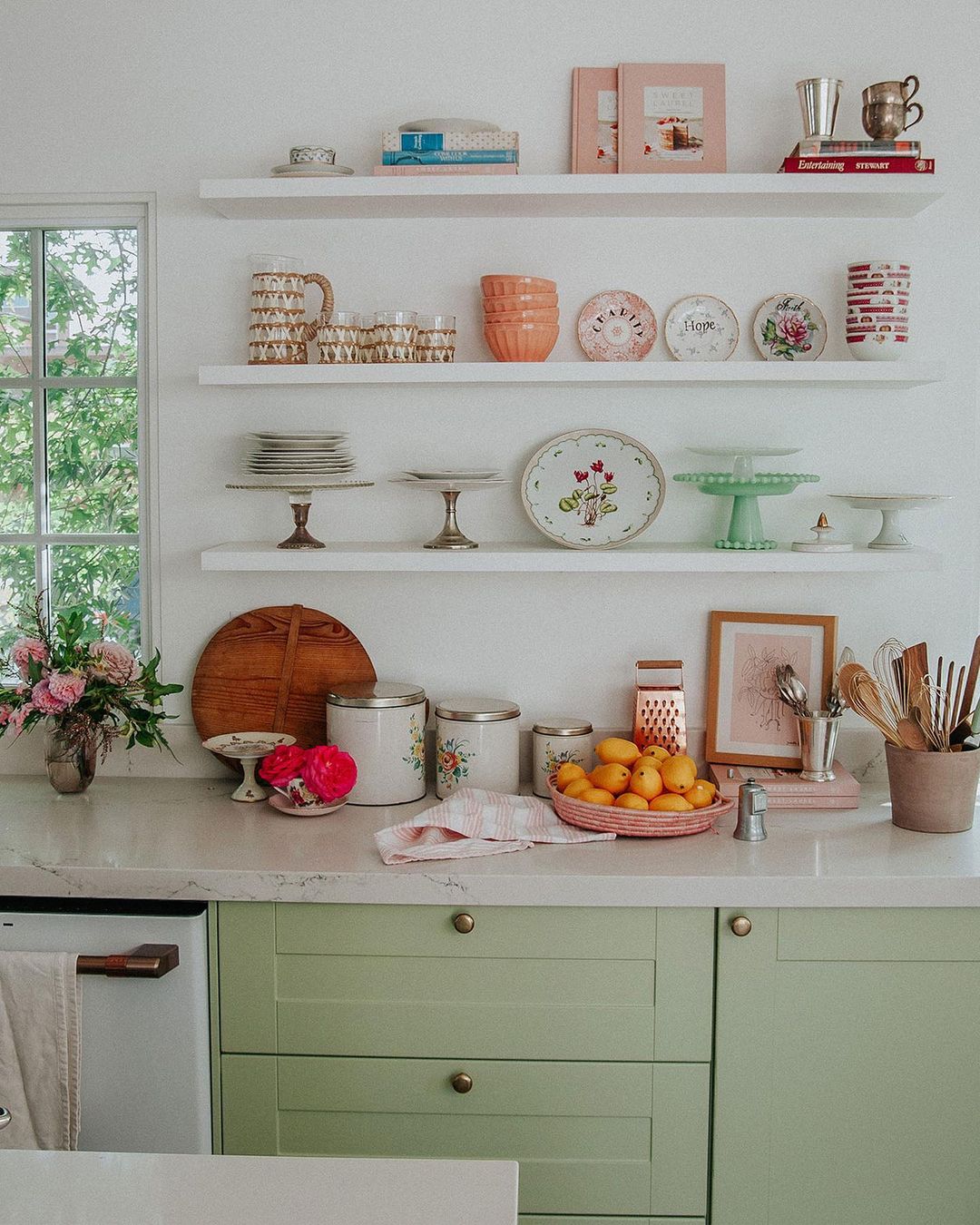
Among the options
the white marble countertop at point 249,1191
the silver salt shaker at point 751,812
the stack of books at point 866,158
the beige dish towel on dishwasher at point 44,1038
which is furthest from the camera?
the stack of books at point 866,158

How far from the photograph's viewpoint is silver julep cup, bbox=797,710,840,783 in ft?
7.66

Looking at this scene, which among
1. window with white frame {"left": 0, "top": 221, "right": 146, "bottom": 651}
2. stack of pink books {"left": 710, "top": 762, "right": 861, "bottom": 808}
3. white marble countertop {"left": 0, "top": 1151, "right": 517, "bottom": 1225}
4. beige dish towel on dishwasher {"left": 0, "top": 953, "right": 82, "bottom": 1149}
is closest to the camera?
white marble countertop {"left": 0, "top": 1151, "right": 517, "bottom": 1225}

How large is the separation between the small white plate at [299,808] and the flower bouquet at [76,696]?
29cm

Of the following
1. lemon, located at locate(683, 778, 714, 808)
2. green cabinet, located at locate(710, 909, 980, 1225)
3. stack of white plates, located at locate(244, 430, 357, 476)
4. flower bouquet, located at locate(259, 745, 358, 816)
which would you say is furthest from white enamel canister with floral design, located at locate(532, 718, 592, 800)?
stack of white plates, located at locate(244, 430, 357, 476)

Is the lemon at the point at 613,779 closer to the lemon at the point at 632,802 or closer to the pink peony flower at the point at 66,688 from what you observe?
the lemon at the point at 632,802

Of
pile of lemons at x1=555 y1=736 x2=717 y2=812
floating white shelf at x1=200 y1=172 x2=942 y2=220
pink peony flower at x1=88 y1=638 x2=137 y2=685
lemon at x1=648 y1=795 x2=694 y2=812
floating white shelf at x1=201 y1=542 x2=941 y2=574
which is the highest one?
floating white shelf at x1=200 y1=172 x2=942 y2=220

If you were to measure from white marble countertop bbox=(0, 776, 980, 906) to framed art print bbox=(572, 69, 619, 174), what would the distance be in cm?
131

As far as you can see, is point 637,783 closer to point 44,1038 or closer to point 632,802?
point 632,802

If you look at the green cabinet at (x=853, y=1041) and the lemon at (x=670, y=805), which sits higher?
the lemon at (x=670, y=805)

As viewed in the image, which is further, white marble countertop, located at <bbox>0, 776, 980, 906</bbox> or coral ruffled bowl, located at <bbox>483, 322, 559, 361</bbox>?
coral ruffled bowl, located at <bbox>483, 322, 559, 361</bbox>

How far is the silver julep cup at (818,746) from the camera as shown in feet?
7.66

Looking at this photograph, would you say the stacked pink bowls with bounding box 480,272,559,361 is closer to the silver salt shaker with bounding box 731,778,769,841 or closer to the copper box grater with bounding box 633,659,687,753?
the copper box grater with bounding box 633,659,687,753

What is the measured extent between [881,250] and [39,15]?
5.80 ft

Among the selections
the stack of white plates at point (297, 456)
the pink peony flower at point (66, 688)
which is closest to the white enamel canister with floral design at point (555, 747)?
the stack of white plates at point (297, 456)
